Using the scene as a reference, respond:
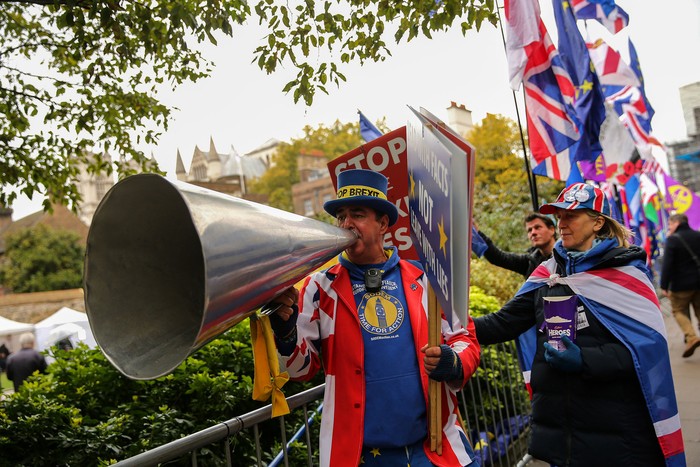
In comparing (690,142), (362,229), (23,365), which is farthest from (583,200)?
(690,142)

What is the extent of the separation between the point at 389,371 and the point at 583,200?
4.60 feet

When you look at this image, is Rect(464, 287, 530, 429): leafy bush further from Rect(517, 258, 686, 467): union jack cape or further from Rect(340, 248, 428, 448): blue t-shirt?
Rect(340, 248, 428, 448): blue t-shirt

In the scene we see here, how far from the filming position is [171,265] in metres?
1.80

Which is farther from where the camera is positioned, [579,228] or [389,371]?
[579,228]

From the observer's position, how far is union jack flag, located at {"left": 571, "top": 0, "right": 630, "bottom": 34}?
9.66 m

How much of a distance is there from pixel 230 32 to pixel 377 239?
1969mm

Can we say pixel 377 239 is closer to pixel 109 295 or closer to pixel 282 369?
pixel 282 369

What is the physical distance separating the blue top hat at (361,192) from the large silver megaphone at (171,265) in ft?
1.72

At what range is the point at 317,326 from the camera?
7.86 ft

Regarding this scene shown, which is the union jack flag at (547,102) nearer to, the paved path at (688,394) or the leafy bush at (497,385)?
the leafy bush at (497,385)

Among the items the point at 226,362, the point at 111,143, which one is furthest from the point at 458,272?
the point at 111,143

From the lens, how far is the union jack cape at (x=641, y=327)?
2742 mm

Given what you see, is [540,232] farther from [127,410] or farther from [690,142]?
[690,142]

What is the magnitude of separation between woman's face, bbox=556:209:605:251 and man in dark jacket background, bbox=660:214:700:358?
240 inches
